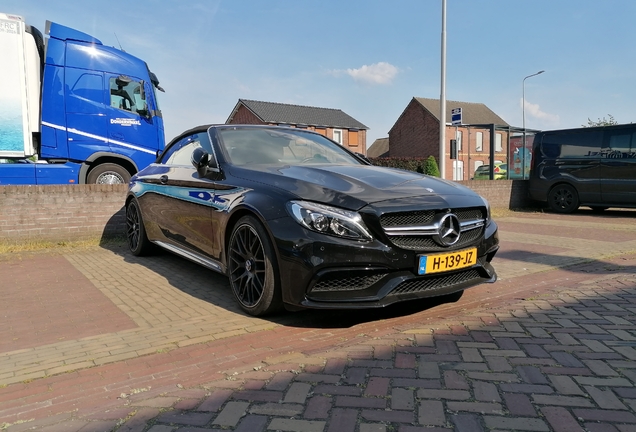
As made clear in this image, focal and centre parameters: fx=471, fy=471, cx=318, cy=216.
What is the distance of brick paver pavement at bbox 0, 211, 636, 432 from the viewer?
7.24ft

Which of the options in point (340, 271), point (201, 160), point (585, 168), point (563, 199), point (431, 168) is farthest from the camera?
point (431, 168)

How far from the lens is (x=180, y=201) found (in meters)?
4.89

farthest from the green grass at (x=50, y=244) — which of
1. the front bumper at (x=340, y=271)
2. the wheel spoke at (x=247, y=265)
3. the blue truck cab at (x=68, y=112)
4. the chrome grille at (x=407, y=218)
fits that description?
the chrome grille at (x=407, y=218)

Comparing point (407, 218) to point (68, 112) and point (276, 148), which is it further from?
point (68, 112)

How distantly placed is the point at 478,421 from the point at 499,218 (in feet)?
33.4

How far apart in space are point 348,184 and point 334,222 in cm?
45

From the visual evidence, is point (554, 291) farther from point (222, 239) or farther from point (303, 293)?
point (222, 239)

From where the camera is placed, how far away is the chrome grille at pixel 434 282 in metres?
3.26

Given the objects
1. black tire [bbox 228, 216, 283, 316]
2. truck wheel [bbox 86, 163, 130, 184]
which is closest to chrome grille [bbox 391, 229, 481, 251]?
black tire [bbox 228, 216, 283, 316]

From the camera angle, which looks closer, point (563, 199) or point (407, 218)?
point (407, 218)

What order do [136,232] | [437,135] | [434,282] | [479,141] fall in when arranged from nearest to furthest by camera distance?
[434,282] → [136,232] → [479,141] → [437,135]

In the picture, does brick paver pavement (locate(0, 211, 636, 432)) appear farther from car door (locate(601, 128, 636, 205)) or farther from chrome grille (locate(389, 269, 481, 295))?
car door (locate(601, 128, 636, 205))

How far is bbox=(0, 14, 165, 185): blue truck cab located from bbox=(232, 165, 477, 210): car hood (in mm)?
6571

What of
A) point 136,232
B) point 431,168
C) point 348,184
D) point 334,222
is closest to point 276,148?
point 348,184
